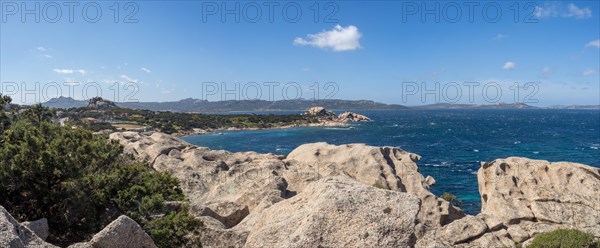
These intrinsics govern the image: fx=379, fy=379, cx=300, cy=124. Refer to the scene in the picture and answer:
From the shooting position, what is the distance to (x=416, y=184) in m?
39.4

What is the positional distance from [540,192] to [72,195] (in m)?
34.6

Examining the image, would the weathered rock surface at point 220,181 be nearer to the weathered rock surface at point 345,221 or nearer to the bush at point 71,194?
the bush at point 71,194

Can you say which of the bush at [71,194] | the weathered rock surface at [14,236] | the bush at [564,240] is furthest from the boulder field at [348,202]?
the bush at [71,194]

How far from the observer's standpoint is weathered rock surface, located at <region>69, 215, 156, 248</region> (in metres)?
11.7

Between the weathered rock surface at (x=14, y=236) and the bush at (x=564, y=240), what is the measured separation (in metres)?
23.6

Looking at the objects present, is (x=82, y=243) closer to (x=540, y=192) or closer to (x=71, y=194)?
(x=71, y=194)

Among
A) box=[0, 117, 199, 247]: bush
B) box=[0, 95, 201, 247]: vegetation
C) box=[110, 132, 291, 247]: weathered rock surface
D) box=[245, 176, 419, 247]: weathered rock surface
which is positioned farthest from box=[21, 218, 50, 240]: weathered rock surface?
box=[245, 176, 419, 247]: weathered rock surface

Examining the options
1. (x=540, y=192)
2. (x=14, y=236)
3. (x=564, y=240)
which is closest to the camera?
(x=14, y=236)

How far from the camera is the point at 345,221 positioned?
1095cm

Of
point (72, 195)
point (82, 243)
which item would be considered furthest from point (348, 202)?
point (72, 195)

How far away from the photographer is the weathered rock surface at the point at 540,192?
2803 centimetres

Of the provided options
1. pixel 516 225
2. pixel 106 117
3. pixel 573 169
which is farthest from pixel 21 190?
pixel 106 117

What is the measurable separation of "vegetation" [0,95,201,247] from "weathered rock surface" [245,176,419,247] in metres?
7.00

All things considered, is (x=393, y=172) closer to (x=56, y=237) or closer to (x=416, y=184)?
(x=416, y=184)
